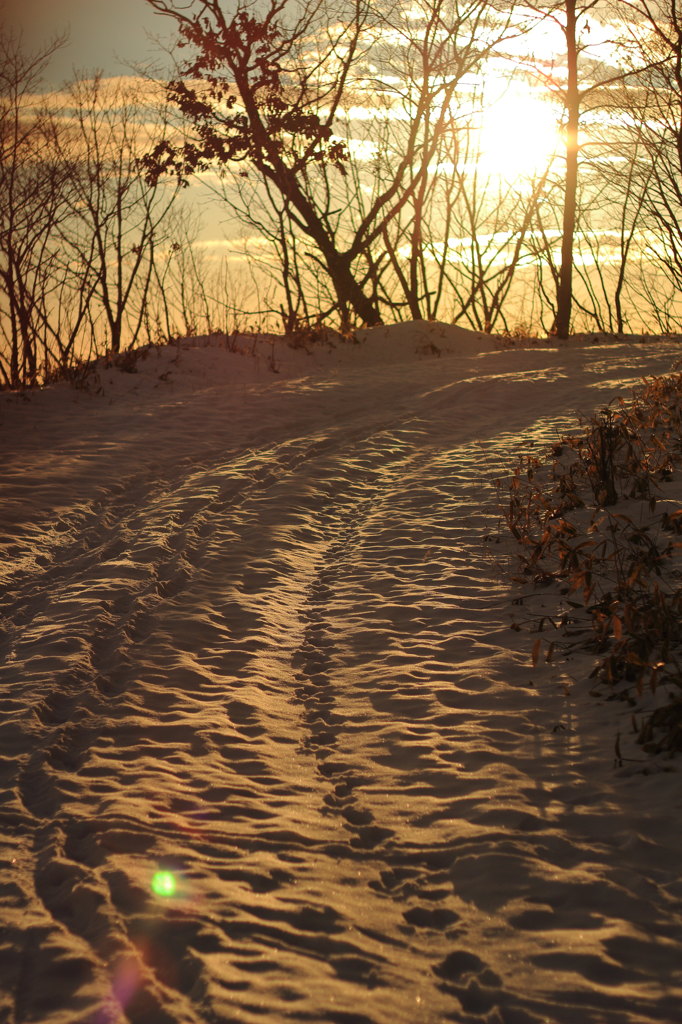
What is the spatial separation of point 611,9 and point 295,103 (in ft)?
29.7

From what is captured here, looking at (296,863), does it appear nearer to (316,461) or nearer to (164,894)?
(164,894)

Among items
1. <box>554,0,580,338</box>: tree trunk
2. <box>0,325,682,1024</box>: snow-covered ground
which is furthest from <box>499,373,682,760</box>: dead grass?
<box>554,0,580,338</box>: tree trunk

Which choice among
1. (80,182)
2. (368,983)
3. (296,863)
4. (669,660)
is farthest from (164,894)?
(80,182)

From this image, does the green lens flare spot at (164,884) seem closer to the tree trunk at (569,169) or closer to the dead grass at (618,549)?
the dead grass at (618,549)

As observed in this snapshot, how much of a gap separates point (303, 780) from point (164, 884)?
3.46ft

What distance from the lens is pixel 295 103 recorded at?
2202cm

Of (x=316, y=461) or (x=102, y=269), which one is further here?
(x=102, y=269)

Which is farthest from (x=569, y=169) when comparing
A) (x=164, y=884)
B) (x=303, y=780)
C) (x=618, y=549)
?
(x=164, y=884)

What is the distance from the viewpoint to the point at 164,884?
3.75 m

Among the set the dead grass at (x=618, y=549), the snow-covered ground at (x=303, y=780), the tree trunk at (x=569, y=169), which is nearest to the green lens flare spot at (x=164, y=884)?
the snow-covered ground at (x=303, y=780)

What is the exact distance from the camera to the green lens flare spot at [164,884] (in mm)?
3693

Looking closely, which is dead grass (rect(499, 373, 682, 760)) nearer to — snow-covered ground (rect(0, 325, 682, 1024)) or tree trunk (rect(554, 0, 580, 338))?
snow-covered ground (rect(0, 325, 682, 1024))

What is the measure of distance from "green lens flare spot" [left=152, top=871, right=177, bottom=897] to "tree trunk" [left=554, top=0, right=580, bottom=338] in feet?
72.3

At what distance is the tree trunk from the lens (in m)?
23.3
